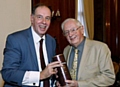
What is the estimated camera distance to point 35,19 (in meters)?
2.16

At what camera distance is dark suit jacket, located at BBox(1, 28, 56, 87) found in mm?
1962

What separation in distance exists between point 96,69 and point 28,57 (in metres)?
0.69

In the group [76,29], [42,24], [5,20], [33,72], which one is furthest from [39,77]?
[5,20]

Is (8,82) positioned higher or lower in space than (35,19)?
lower

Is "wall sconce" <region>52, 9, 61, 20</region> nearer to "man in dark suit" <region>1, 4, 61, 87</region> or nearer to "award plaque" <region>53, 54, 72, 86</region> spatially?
"man in dark suit" <region>1, 4, 61, 87</region>

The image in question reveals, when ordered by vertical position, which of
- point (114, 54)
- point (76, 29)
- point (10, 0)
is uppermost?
point (10, 0)

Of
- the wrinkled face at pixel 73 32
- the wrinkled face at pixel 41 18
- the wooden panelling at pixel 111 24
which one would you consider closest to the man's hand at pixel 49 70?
the wrinkled face at pixel 41 18

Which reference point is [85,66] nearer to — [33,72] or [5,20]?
[33,72]

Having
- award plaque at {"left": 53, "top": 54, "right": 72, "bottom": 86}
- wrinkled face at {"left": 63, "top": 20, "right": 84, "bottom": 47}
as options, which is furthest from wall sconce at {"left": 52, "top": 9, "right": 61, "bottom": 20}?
award plaque at {"left": 53, "top": 54, "right": 72, "bottom": 86}

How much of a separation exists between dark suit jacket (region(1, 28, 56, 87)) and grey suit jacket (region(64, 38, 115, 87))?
1.69 feet

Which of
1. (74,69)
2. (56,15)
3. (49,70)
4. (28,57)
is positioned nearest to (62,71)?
(49,70)

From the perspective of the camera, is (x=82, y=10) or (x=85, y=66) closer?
(x=85, y=66)

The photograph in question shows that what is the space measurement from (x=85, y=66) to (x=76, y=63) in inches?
4.5

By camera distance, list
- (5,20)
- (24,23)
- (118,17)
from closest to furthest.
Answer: (5,20) < (24,23) < (118,17)
